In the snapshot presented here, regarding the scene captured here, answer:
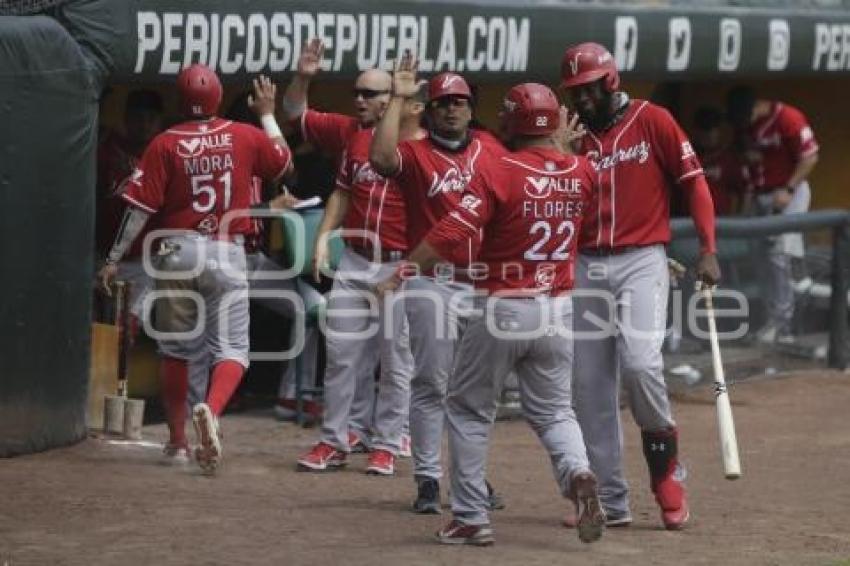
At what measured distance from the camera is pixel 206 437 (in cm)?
907

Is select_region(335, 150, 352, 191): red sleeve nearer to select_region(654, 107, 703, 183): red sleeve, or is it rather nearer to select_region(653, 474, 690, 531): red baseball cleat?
select_region(654, 107, 703, 183): red sleeve

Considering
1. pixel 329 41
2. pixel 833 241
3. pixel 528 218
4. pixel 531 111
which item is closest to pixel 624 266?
pixel 528 218

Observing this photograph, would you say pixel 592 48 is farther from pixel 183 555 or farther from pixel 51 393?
pixel 51 393

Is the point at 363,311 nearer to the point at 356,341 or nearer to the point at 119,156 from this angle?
the point at 356,341

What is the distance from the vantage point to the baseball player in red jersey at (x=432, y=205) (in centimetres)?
807

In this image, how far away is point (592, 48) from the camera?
322 inches

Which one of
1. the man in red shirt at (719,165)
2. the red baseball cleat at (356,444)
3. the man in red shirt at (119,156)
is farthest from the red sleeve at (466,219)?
the man in red shirt at (719,165)

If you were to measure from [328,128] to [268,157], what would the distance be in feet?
1.03

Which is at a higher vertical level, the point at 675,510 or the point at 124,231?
the point at 124,231

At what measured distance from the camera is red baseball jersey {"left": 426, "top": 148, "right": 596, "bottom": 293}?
24.7ft

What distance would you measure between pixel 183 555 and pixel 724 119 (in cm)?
889

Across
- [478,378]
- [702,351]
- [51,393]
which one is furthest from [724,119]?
[478,378]

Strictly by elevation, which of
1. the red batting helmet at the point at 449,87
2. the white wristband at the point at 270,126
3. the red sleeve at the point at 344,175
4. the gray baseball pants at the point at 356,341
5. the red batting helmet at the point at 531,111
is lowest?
the gray baseball pants at the point at 356,341

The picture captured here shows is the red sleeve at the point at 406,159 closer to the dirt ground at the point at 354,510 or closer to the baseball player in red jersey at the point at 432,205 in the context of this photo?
the baseball player in red jersey at the point at 432,205
